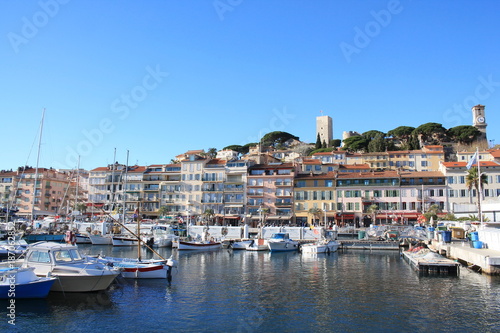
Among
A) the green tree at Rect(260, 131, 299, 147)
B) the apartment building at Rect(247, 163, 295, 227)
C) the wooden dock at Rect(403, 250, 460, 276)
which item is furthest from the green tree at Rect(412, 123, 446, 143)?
the wooden dock at Rect(403, 250, 460, 276)

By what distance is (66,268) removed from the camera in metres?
24.3

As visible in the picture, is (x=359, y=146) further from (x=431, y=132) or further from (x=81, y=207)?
(x=81, y=207)

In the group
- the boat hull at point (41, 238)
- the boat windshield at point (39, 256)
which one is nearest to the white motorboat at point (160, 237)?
the boat hull at point (41, 238)

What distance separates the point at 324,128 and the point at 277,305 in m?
165

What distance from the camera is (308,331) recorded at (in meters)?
18.6

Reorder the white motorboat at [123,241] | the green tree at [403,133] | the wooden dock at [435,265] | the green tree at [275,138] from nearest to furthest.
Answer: the wooden dock at [435,265] < the white motorboat at [123,241] < the green tree at [403,133] < the green tree at [275,138]

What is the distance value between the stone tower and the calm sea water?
149951 millimetres

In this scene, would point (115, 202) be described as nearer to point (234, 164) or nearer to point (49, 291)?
point (234, 164)

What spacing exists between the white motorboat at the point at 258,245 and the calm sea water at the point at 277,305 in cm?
2143

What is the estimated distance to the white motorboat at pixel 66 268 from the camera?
24297 mm

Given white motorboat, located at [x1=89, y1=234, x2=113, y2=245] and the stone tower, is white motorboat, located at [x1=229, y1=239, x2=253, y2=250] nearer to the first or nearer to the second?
white motorboat, located at [x1=89, y1=234, x2=113, y2=245]

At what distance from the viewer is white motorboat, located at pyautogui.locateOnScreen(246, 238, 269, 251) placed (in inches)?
2235

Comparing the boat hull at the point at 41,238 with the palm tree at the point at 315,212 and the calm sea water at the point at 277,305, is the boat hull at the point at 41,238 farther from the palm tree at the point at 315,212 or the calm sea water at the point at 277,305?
the palm tree at the point at 315,212

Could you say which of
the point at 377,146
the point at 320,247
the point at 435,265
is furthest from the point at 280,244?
the point at 377,146
